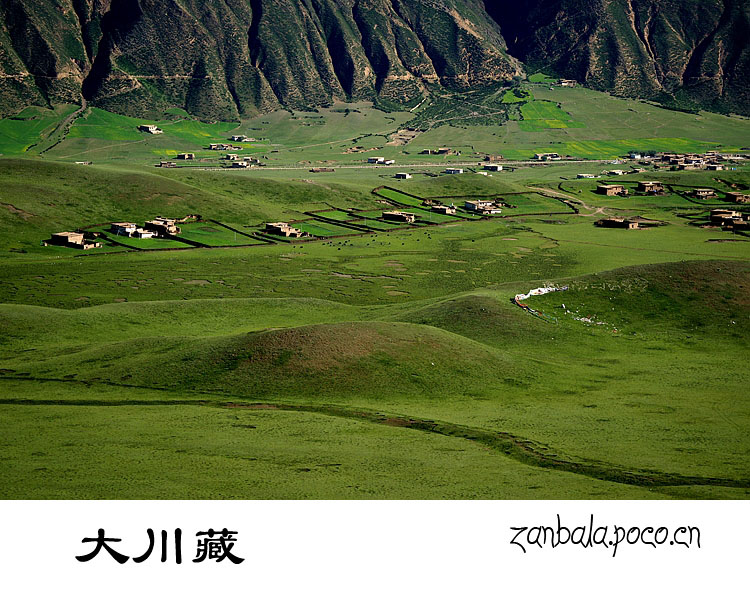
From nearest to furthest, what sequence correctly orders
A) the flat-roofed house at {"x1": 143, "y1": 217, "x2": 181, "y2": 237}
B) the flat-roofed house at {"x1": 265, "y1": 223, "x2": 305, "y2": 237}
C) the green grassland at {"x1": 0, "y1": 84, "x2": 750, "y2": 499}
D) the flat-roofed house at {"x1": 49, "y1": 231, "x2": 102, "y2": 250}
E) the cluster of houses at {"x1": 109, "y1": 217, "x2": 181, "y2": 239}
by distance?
the green grassland at {"x1": 0, "y1": 84, "x2": 750, "y2": 499} < the flat-roofed house at {"x1": 49, "y1": 231, "x2": 102, "y2": 250} < the cluster of houses at {"x1": 109, "y1": 217, "x2": 181, "y2": 239} < the flat-roofed house at {"x1": 143, "y1": 217, "x2": 181, "y2": 237} < the flat-roofed house at {"x1": 265, "y1": 223, "x2": 305, "y2": 237}

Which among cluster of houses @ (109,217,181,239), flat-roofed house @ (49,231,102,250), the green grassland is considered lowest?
cluster of houses @ (109,217,181,239)

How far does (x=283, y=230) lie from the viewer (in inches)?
7431

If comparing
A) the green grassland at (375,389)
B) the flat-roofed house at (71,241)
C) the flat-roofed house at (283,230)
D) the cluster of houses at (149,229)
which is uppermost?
the green grassland at (375,389)

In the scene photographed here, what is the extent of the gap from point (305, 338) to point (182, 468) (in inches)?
1082

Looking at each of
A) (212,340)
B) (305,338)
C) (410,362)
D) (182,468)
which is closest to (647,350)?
(410,362)

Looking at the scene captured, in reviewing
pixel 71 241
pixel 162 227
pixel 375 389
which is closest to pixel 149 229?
pixel 162 227

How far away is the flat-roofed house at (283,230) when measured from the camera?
619ft

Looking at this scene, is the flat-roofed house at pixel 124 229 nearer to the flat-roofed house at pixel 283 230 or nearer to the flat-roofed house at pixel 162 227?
the flat-roofed house at pixel 162 227

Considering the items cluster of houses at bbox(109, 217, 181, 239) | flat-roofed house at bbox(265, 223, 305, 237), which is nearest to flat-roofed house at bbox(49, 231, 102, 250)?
cluster of houses at bbox(109, 217, 181, 239)

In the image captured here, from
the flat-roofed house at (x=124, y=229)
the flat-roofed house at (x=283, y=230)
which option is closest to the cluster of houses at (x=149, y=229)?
the flat-roofed house at (x=124, y=229)

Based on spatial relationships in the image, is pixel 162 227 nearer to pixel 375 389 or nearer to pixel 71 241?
pixel 71 241

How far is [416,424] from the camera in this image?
200 ft

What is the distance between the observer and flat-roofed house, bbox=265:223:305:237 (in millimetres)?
188750

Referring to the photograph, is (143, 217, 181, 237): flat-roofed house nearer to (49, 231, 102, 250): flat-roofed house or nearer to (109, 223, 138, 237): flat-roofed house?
(109, 223, 138, 237): flat-roofed house
